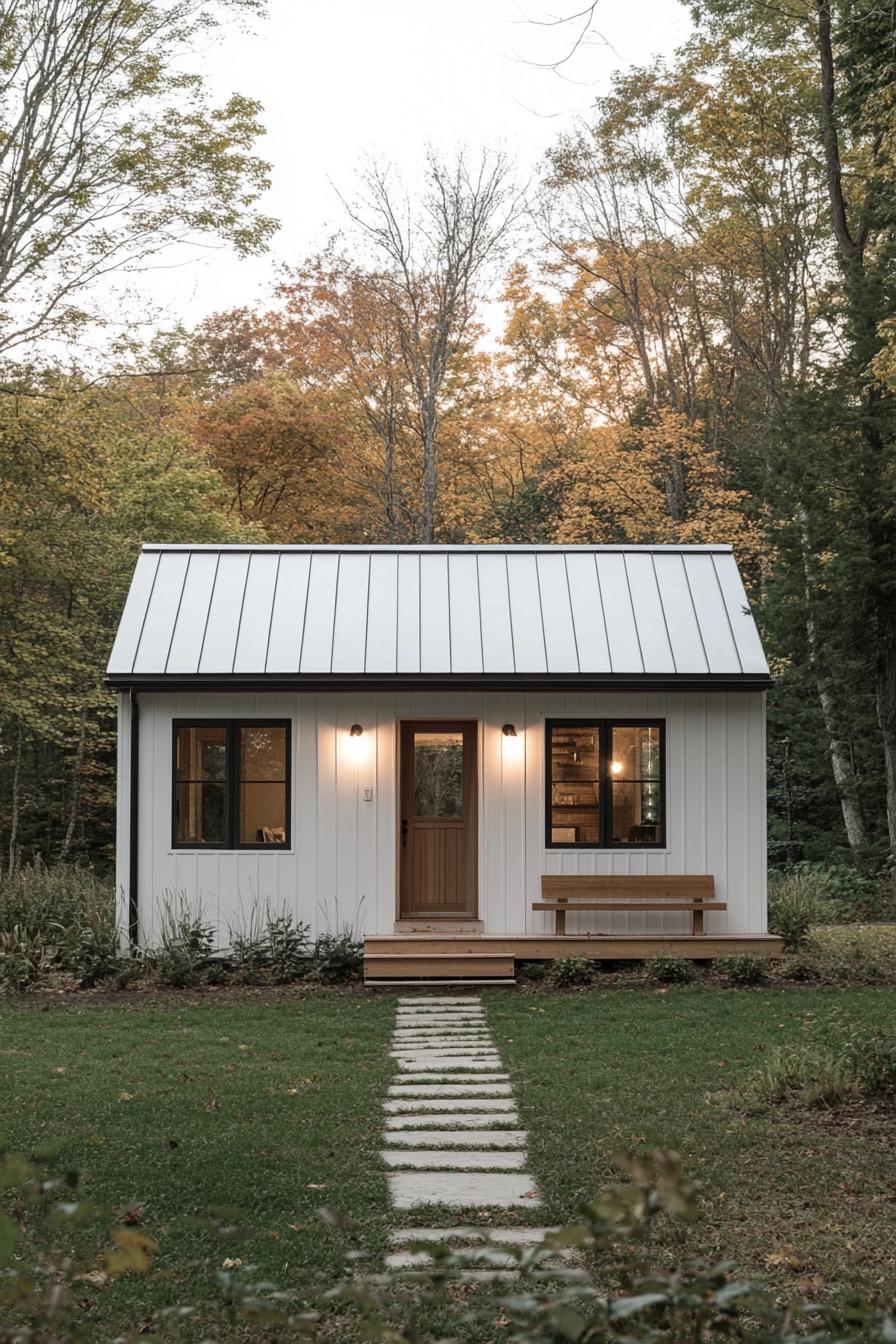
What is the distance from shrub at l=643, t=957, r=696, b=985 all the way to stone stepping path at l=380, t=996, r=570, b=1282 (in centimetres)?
240

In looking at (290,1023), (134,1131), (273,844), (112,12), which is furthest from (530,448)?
(134,1131)

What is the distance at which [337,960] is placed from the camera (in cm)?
1183

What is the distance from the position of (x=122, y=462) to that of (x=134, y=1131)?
1692 cm

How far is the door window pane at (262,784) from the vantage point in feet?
40.9

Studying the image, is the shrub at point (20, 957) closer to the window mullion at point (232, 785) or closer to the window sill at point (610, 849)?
the window mullion at point (232, 785)

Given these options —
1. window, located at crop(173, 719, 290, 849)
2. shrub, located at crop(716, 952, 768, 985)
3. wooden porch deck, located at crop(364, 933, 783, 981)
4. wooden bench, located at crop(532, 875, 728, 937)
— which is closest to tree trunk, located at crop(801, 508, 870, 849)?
wooden bench, located at crop(532, 875, 728, 937)

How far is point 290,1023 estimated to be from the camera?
9.85 m

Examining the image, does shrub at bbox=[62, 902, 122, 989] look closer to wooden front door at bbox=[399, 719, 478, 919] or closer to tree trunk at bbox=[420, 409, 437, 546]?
wooden front door at bbox=[399, 719, 478, 919]

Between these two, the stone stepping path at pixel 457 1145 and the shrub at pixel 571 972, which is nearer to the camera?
the stone stepping path at pixel 457 1145

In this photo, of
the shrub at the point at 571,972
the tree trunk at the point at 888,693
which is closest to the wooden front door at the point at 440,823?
the shrub at the point at 571,972

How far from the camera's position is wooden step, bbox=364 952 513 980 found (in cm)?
1170

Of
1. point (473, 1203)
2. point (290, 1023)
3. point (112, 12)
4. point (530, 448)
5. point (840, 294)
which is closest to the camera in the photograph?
point (473, 1203)

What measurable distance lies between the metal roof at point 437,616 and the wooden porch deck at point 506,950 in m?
2.49

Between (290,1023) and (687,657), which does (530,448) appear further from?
(290,1023)
